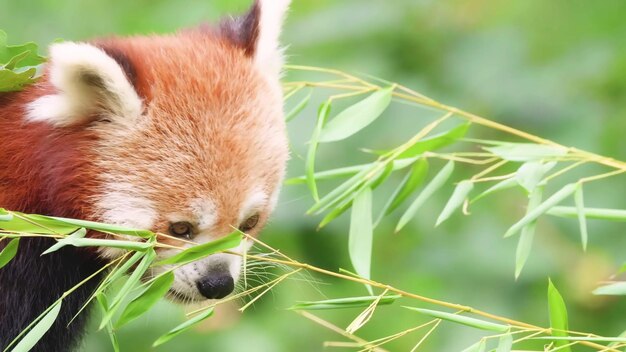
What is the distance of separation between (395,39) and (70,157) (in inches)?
86.3

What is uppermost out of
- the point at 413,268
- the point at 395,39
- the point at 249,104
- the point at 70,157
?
the point at 395,39

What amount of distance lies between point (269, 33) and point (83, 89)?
1.90ft

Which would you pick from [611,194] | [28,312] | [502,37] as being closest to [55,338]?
[28,312]

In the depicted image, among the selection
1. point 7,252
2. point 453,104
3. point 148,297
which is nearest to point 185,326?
point 148,297

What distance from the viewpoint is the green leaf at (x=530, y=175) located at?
227cm

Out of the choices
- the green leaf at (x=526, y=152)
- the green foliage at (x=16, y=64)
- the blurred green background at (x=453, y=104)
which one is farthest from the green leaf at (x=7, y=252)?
the blurred green background at (x=453, y=104)

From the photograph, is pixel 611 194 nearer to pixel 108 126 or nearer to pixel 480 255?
pixel 480 255

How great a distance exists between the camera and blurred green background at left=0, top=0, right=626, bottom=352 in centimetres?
385

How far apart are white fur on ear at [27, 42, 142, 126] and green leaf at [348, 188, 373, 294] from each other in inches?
21.5

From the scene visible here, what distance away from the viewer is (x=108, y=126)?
2412 millimetres

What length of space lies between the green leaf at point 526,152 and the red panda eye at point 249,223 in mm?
593

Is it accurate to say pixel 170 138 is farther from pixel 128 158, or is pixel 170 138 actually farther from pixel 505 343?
pixel 505 343

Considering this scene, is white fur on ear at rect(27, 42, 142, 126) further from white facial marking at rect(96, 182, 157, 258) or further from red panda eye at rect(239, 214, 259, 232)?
red panda eye at rect(239, 214, 259, 232)

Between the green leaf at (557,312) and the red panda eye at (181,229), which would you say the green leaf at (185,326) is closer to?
the red panda eye at (181,229)
